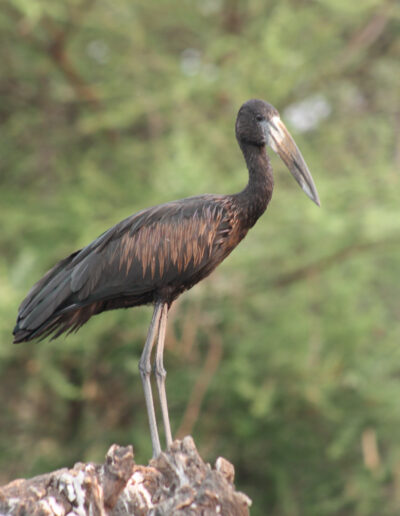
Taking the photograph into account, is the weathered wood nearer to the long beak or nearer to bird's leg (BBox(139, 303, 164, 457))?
bird's leg (BBox(139, 303, 164, 457))

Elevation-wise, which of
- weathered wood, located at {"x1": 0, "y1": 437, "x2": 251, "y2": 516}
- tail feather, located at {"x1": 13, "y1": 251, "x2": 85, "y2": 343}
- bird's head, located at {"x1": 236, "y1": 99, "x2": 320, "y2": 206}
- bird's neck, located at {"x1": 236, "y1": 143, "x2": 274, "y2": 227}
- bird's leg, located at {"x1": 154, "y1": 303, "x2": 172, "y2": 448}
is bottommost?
weathered wood, located at {"x1": 0, "y1": 437, "x2": 251, "y2": 516}

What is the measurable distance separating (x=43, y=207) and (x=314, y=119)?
5.68 m

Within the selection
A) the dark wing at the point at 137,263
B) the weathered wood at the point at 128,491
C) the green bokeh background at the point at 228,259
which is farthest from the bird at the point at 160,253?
the green bokeh background at the point at 228,259

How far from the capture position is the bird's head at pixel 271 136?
7.64 m

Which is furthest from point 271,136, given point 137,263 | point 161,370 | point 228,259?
point 228,259

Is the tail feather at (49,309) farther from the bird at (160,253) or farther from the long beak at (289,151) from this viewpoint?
the long beak at (289,151)

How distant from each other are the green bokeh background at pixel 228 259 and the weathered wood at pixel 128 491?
6.80m

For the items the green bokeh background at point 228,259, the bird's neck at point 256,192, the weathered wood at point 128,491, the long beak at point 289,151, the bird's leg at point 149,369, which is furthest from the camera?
the green bokeh background at point 228,259

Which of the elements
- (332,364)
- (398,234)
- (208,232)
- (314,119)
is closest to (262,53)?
(314,119)

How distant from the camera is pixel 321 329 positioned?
14.7 meters

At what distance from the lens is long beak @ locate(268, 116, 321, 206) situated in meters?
7.63

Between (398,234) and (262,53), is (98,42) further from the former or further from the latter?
(398,234)

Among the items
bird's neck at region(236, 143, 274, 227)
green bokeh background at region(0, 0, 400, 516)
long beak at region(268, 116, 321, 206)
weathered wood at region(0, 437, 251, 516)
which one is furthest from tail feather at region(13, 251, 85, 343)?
green bokeh background at region(0, 0, 400, 516)

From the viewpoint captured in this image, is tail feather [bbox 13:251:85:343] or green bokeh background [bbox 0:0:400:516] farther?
green bokeh background [bbox 0:0:400:516]
